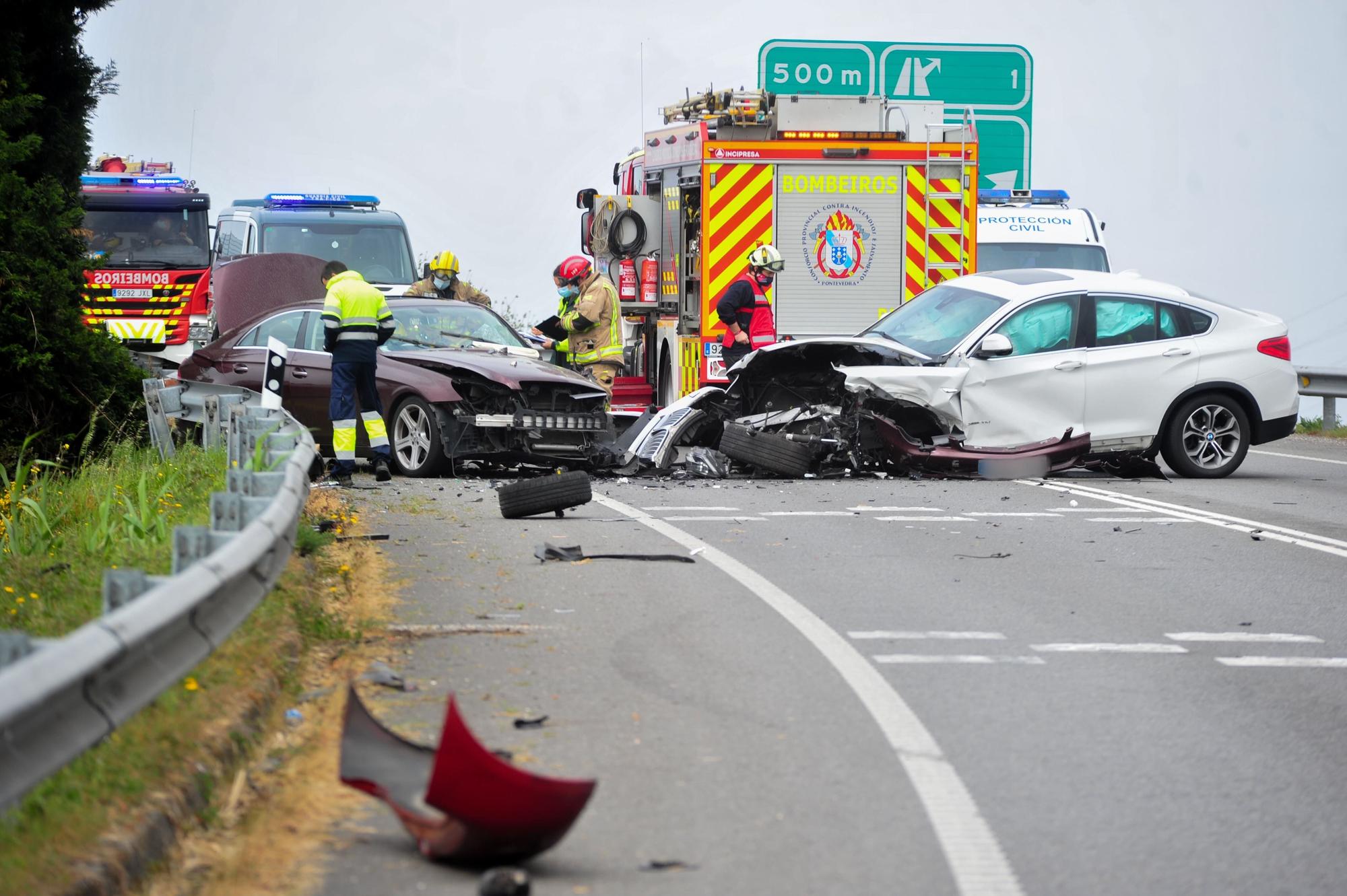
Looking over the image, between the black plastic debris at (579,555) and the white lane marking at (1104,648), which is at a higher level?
the black plastic debris at (579,555)

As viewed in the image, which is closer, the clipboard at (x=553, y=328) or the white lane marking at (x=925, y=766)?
the white lane marking at (x=925, y=766)

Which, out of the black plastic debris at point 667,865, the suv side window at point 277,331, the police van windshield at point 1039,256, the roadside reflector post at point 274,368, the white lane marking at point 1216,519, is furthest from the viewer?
the police van windshield at point 1039,256

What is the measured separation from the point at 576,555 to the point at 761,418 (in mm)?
5376

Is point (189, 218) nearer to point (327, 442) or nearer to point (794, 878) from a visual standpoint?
point (327, 442)

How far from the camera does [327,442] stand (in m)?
14.3

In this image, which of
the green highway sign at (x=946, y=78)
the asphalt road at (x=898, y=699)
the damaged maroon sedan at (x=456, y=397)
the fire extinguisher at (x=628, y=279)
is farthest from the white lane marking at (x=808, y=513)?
the green highway sign at (x=946, y=78)

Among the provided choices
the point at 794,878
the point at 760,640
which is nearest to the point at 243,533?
the point at 794,878

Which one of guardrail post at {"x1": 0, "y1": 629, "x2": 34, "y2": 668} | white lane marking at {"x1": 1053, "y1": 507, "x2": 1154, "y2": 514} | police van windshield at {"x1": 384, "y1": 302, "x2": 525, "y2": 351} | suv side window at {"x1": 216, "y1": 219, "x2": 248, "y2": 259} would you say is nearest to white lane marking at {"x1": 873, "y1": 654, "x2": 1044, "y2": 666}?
guardrail post at {"x1": 0, "y1": 629, "x2": 34, "y2": 668}

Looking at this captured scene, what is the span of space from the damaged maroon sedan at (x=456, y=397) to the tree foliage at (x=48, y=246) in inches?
57.7

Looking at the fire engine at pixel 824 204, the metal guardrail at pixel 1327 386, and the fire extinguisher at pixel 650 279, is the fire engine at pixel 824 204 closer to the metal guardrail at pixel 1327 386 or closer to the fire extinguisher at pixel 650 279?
the fire extinguisher at pixel 650 279

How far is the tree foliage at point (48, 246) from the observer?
1212cm

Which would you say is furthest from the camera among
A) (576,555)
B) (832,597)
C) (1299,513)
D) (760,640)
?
(1299,513)

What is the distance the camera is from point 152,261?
24.2 meters

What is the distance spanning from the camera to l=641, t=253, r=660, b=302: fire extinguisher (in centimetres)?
1958
